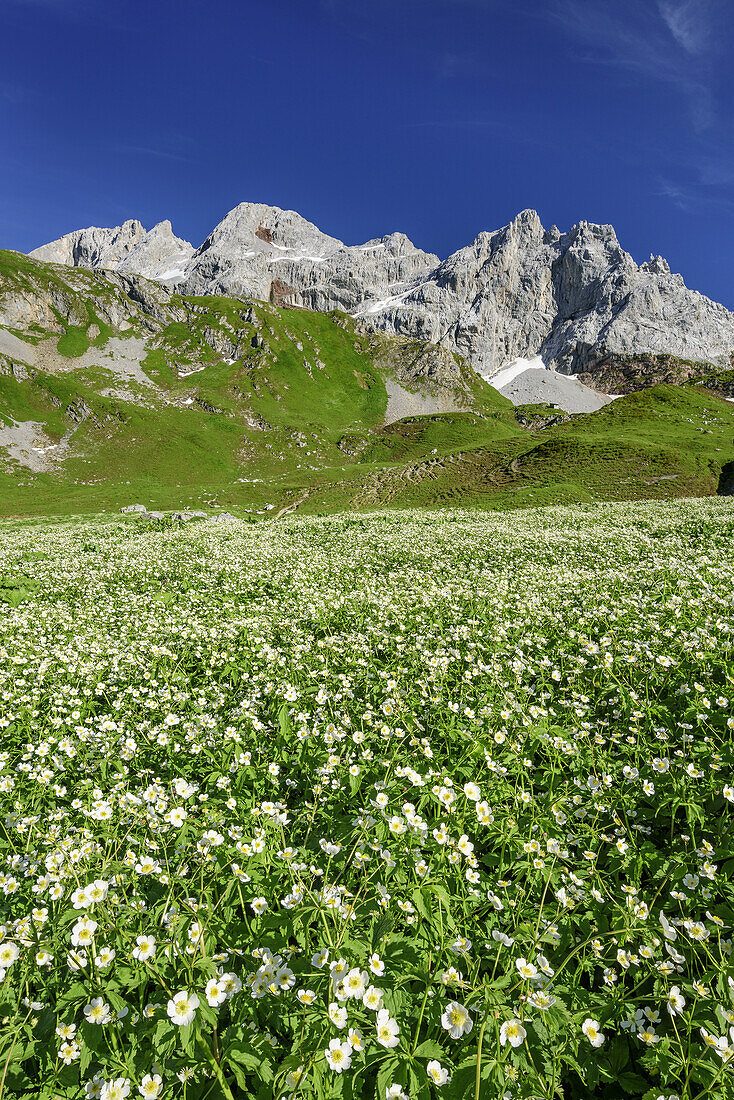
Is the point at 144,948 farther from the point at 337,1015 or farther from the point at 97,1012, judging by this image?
the point at 337,1015

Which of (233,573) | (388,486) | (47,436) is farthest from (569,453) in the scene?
(47,436)

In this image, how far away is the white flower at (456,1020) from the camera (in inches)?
105

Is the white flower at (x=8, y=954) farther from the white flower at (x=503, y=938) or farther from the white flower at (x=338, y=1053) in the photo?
the white flower at (x=503, y=938)

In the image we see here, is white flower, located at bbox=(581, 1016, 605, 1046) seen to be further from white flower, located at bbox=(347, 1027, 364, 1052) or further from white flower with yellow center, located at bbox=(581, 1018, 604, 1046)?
white flower, located at bbox=(347, 1027, 364, 1052)

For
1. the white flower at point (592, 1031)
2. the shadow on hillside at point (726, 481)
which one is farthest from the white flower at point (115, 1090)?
the shadow on hillside at point (726, 481)

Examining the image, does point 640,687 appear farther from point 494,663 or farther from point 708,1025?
point 708,1025

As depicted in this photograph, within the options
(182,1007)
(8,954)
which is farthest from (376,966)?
(8,954)

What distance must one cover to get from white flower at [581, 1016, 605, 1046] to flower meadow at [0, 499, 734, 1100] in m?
0.02

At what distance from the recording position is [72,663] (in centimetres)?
883

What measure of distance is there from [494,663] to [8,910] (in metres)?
6.78

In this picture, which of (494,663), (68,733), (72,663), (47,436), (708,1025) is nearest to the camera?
(708,1025)

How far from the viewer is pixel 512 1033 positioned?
2754 mm

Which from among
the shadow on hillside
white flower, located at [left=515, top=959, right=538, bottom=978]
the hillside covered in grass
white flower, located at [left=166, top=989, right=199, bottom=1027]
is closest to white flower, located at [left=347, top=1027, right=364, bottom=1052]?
white flower, located at [left=166, top=989, right=199, bottom=1027]

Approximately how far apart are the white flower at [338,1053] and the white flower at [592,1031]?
1.68 metres
